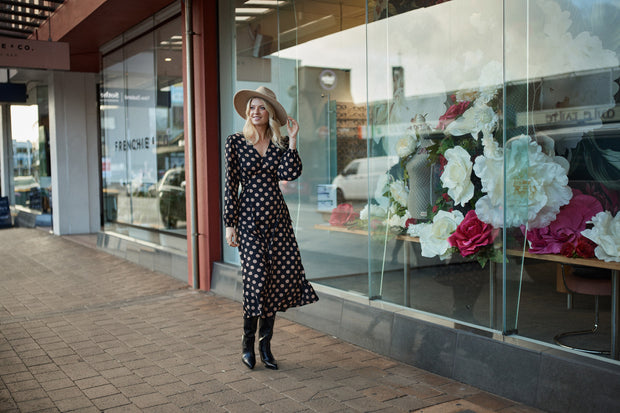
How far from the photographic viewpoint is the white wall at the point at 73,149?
44.5 ft

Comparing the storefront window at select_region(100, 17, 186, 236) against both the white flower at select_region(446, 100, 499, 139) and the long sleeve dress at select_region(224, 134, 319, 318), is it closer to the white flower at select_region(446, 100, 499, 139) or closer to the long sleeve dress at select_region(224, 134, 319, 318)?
the long sleeve dress at select_region(224, 134, 319, 318)

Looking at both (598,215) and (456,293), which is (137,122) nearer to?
(456,293)

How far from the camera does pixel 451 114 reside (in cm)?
484

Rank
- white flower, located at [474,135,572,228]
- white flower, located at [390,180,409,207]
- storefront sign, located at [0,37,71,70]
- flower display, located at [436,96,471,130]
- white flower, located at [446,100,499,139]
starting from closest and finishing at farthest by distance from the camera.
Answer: white flower, located at [474,135,572,228], white flower, located at [446,100,499,139], flower display, located at [436,96,471,130], white flower, located at [390,180,409,207], storefront sign, located at [0,37,71,70]

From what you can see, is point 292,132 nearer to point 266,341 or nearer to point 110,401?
point 266,341

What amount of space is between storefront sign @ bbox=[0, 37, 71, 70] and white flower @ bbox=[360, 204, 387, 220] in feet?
21.6

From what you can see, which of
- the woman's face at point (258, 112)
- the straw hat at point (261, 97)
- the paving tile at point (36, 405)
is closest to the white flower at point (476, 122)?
the straw hat at point (261, 97)

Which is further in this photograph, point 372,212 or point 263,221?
point 372,212

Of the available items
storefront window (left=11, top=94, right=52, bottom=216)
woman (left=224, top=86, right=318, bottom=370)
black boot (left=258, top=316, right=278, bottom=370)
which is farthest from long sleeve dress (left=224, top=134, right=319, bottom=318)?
storefront window (left=11, top=94, right=52, bottom=216)

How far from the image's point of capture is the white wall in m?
13.6

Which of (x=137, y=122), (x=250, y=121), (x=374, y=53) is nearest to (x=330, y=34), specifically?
(x=374, y=53)

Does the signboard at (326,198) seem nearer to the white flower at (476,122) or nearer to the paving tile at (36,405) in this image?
the white flower at (476,122)

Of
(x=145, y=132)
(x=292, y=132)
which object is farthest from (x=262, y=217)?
(x=145, y=132)

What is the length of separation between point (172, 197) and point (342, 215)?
4171mm
